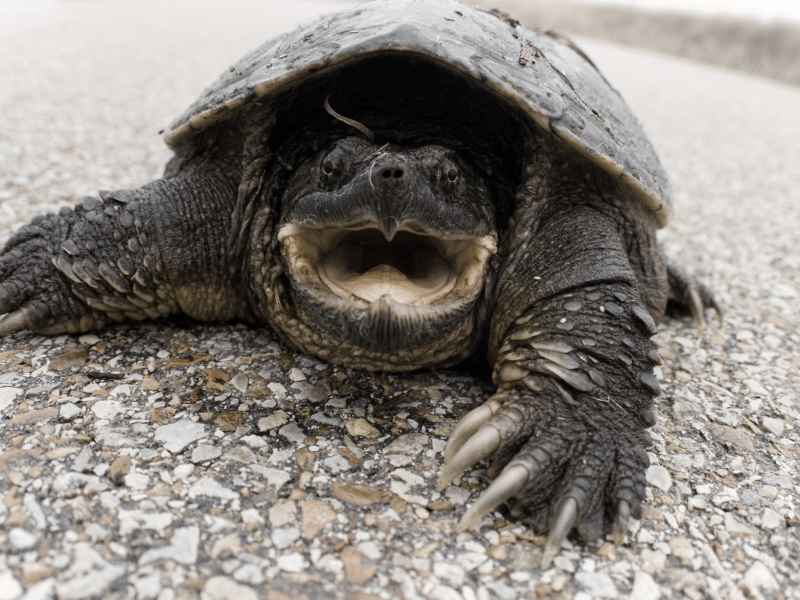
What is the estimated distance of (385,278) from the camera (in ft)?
6.77

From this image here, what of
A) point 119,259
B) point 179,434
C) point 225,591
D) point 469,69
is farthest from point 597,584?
point 119,259

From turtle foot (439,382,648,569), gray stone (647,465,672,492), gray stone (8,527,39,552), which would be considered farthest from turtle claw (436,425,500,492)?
gray stone (8,527,39,552)

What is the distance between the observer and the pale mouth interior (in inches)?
78.7

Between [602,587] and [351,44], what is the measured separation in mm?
1759

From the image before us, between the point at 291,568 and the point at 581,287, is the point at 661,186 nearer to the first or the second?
the point at 581,287

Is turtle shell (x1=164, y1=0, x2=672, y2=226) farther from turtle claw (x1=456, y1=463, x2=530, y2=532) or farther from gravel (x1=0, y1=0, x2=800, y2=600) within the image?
turtle claw (x1=456, y1=463, x2=530, y2=532)

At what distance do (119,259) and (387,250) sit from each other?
980 millimetres

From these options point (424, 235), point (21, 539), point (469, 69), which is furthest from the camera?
point (424, 235)

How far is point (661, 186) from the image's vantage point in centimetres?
260

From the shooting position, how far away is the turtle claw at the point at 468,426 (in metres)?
1.87

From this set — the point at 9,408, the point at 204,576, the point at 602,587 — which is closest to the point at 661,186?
the point at 602,587

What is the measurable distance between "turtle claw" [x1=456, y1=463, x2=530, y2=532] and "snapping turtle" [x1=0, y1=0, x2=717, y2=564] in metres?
0.02

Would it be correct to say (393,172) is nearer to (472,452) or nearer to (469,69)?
(469,69)

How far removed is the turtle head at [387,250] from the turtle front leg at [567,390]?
0.68 feet
